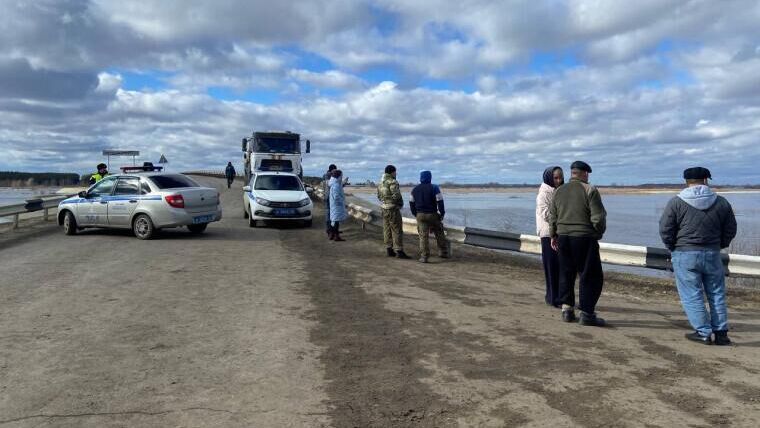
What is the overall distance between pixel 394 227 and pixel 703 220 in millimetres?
6653

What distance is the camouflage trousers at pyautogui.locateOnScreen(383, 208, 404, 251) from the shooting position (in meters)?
11.8

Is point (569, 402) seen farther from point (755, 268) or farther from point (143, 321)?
point (755, 268)

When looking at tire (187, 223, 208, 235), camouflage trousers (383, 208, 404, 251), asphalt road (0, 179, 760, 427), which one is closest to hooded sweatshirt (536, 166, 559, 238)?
asphalt road (0, 179, 760, 427)

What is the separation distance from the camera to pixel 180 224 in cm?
1386

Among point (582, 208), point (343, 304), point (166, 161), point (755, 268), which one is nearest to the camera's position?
point (582, 208)

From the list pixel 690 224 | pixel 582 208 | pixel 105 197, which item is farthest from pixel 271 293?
pixel 105 197

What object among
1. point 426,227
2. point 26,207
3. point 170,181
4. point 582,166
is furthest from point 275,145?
point 582,166

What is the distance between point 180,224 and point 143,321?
806 centimetres

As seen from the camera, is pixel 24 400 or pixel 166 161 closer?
pixel 24 400

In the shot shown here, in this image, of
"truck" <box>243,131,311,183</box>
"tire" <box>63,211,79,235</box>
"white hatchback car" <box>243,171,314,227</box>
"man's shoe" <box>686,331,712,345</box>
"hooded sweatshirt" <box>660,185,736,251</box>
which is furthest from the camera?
"truck" <box>243,131,311,183</box>

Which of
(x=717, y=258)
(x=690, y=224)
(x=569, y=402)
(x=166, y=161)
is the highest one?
(x=166, y=161)

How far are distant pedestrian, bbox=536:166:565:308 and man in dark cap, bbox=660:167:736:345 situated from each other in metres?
1.63

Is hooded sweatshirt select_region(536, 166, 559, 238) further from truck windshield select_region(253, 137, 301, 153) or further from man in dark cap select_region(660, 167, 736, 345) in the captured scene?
truck windshield select_region(253, 137, 301, 153)

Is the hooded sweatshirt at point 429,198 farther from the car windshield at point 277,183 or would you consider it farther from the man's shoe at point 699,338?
the car windshield at point 277,183
